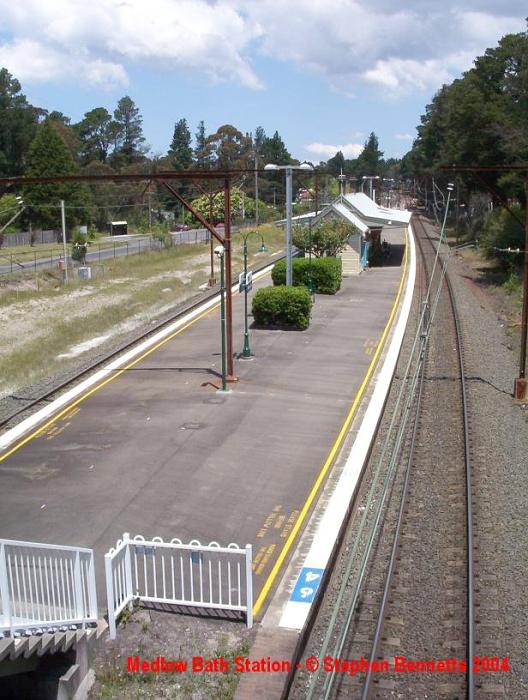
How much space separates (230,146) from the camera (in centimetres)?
11700

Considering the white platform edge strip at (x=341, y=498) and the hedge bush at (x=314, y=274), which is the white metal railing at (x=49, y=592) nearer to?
the white platform edge strip at (x=341, y=498)

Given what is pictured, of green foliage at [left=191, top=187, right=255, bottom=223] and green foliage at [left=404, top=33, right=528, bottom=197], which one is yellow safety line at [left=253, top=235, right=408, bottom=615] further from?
green foliage at [left=191, top=187, right=255, bottom=223]

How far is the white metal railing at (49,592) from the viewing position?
8414mm

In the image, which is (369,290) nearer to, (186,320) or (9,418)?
(186,320)

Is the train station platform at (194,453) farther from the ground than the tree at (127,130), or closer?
closer

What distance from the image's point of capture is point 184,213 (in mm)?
108125

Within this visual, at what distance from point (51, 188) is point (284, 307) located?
5565cm

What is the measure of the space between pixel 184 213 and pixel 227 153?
14.7m

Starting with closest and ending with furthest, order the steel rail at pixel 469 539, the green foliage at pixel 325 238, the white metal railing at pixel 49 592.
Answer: the white metal railing at pixel 49 592 → the steel rail at pixel 469 539 → the green foliage at pixel 325 238

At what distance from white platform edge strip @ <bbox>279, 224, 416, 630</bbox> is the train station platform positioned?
0.37 meters

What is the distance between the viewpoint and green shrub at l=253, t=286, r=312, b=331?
28172mm

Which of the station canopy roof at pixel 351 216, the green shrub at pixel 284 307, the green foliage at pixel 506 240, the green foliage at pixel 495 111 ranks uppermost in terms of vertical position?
the green foliage at pixel 495 111

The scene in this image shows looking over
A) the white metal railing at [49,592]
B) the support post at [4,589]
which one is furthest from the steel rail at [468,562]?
the support post at [4,589]

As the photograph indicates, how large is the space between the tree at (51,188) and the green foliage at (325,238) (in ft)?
139
